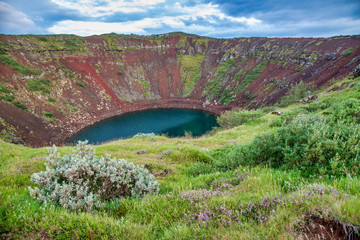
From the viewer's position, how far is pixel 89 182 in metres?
4.72

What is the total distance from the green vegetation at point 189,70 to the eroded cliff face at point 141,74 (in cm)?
55

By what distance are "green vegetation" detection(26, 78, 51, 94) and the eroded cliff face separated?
0.97ft

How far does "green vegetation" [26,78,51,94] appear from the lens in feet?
189

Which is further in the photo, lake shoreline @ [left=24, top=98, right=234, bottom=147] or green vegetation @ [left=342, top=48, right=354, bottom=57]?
green vegetation @ [left=342, top=48, right=354, bottom=57]

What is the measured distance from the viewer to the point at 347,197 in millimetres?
2973

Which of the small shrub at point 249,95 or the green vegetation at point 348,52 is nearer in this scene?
the green vegetation at point 348,52

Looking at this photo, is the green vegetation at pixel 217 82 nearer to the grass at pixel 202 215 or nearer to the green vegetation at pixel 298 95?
the green vegetation at pixel 298 95

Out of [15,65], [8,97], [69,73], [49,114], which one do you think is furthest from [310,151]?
[69,73]

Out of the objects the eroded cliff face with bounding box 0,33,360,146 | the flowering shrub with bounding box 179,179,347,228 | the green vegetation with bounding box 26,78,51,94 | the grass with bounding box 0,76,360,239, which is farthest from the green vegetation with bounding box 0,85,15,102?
the flowering shrub with bounding box 179,179,347,228

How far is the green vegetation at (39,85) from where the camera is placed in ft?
189

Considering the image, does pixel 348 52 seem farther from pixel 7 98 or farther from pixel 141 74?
pixel 7 98

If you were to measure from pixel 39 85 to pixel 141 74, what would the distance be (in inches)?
2020

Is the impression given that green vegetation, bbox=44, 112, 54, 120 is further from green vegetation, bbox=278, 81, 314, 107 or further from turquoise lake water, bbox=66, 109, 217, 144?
green vegetation, bbox=278, 81, 314, 107

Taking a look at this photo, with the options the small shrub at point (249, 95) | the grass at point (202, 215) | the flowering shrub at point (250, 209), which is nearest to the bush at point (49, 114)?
the grass at point (202, 215)
